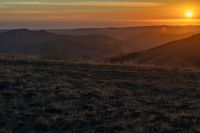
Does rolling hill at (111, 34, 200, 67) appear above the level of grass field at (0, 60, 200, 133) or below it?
above

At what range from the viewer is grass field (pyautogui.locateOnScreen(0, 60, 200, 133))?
11656 millimetres

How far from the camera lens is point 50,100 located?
47.7 ft

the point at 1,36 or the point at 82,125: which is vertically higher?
the point at 1,36

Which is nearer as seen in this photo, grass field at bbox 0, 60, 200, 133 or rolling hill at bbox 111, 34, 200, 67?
grass field at bbox 0, 60, 200, 133

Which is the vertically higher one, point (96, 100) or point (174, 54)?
point (174, 54)

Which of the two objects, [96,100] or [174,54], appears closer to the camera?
[96,100]

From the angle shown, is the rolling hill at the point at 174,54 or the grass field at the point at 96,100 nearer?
the grass field at the point at 96,100

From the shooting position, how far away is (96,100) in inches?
583

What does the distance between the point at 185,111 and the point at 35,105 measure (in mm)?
4567

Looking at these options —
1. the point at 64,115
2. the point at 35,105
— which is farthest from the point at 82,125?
the point at 35,105

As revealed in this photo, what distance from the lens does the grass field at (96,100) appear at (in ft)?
38.2

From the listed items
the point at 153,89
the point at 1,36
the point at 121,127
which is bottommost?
the point at 121,127

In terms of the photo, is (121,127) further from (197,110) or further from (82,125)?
(197,110)

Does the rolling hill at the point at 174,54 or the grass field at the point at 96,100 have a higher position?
the rolling hill at the point at 174,54
